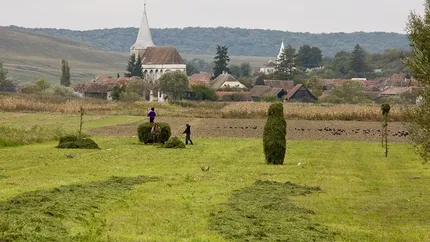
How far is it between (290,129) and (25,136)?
31348 mm

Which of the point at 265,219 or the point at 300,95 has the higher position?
the point at 265,219

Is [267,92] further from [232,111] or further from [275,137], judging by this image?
[275,137]

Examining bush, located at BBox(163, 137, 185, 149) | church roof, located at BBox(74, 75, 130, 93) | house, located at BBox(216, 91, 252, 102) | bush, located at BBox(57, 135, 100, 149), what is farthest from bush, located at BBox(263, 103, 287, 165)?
church roof, located at BBox(74, 75, 130, 93)

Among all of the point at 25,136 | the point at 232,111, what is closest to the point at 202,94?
the point at 232,111

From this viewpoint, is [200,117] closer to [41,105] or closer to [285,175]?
[41,105]

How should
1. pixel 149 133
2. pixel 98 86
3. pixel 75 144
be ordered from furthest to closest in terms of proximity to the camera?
pixel 98 86 → pixel 149 133 → pixel 75 144

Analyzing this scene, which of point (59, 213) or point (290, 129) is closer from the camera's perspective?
point (59, 213)

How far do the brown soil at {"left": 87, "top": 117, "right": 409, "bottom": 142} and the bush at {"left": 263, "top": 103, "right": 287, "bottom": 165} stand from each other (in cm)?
2573

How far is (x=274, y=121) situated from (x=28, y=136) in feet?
61.8

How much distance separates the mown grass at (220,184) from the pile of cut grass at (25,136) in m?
1.41

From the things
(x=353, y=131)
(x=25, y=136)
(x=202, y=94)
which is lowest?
(x=202, y=94)

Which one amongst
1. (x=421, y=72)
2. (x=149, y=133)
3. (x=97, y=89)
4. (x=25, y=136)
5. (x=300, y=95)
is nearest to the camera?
(x=421, y=72)

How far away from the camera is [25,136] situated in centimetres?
5572

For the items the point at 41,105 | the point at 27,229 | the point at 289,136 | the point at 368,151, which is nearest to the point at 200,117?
the point at 41,105
